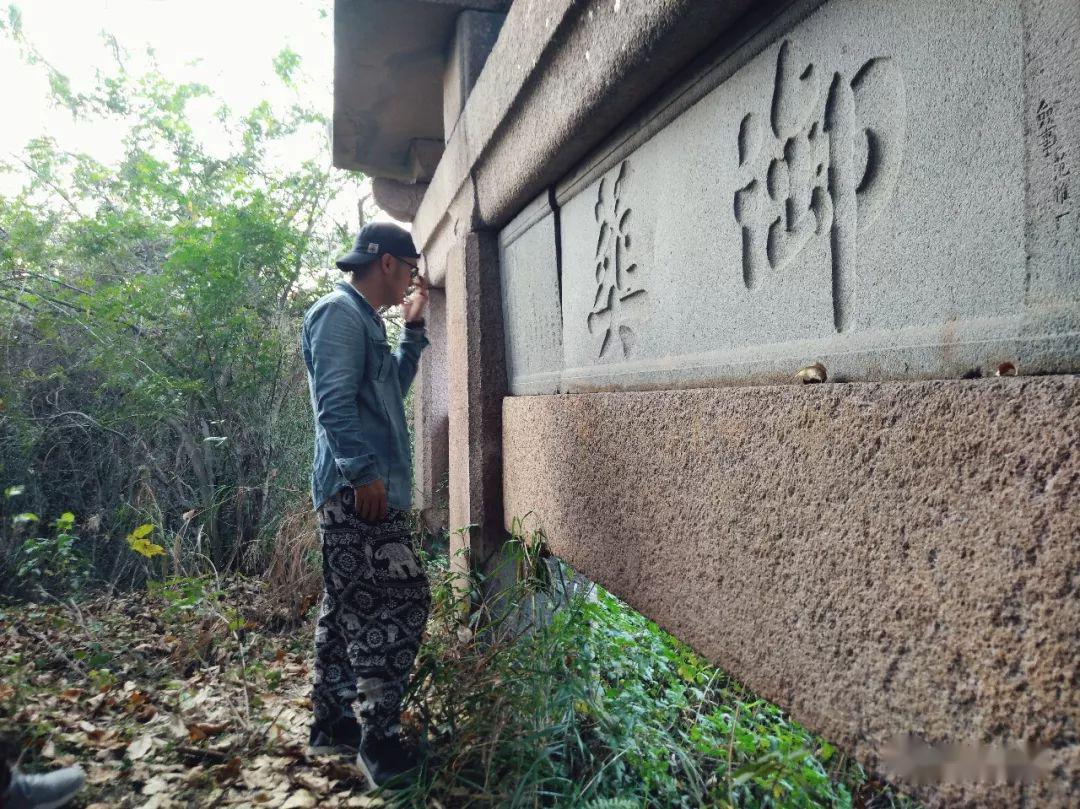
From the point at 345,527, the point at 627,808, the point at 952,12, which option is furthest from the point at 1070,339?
the point at 345,527

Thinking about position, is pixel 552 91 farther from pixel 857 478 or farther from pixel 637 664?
pixel 637 664

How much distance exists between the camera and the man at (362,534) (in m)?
2.17

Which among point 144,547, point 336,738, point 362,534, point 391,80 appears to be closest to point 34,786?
point 336,738

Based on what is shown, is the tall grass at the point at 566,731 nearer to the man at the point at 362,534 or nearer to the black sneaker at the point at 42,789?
the man at the point at 362,534

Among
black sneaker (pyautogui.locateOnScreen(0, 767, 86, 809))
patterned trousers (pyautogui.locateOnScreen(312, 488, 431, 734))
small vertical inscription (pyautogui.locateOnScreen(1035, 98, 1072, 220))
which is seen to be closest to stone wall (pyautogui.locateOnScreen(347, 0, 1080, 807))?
small vertical inscription (pyautogui.locateOnScreen(1035, 98, 1072, 220))

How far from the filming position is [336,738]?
246 centimetres

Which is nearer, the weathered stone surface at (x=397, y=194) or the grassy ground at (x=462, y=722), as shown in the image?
the grassy ground at (x=462, y=722)

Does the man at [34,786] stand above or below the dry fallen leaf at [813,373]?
below

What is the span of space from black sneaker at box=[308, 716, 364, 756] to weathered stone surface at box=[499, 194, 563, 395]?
1392 mm

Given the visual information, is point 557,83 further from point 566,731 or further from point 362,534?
point 566,731

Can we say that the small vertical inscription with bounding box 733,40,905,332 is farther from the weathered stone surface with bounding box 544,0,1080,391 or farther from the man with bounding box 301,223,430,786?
the man with bounding box 301,223,430,786

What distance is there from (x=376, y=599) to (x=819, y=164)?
1.74 metres

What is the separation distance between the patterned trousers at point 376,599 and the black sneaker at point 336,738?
31 cm

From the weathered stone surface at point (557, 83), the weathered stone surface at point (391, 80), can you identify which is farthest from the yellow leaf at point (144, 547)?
the weathered stone surface at point (391, 80)
